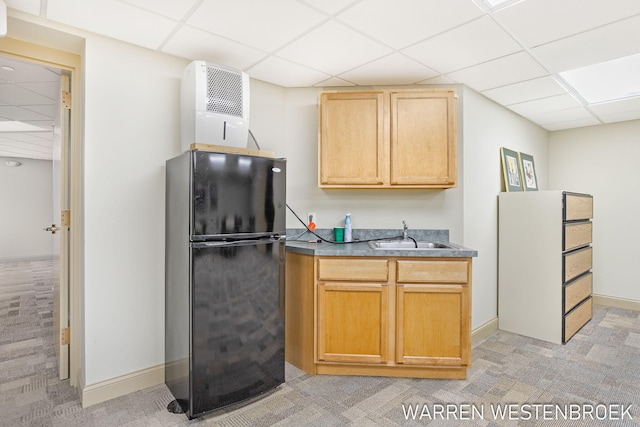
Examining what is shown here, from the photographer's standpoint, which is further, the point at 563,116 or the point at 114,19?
the point at 563,116

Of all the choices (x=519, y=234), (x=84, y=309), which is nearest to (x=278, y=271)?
(x=84, y=309)

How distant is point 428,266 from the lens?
2.40 metres

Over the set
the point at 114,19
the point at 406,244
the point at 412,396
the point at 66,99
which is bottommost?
the point at 412,396

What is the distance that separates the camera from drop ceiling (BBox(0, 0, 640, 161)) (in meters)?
1.87

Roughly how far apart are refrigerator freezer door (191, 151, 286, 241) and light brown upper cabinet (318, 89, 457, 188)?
2.22 ft

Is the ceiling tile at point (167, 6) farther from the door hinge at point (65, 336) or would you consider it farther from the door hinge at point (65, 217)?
the door hinge at point (65, 336)

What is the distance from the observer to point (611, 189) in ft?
14.0

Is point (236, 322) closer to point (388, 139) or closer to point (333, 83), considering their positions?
point (388, 139)

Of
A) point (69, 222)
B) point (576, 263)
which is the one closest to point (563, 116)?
point (576, 263)

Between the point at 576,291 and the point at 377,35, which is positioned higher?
the point at 377,35

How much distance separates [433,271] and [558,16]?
5.51ft

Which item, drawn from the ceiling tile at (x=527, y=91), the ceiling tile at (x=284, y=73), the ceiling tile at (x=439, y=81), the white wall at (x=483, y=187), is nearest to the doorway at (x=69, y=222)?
the ceiling tile at (x=284, y=73)

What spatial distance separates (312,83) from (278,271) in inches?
65.8

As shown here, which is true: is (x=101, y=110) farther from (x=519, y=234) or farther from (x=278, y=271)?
(x=519, y=234)
